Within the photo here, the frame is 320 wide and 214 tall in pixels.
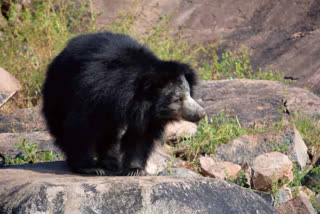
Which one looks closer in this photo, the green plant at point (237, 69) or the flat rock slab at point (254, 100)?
the flat rock slab at point (254, 100)

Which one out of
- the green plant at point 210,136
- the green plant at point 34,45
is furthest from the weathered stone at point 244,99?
the green plant at point 34,45

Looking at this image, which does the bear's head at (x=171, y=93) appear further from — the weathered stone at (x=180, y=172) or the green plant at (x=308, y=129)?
the green plant at (x=308, y=129)

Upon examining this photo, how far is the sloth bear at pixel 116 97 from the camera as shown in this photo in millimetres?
4000

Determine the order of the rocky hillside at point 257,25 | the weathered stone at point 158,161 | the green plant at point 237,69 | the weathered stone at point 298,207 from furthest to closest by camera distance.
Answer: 1. the rocky hillside at point 257,25
2. the green plant at point 237,69
3. the weathered stone at point 158,161
4. the weathered stone at point 298,207

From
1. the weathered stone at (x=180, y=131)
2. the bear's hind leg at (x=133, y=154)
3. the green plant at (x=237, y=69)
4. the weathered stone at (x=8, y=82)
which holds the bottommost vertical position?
the green plant at (x=237, y=69)

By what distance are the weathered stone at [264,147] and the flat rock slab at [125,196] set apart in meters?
2.34

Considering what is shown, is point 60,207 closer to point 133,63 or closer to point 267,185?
point 133,63

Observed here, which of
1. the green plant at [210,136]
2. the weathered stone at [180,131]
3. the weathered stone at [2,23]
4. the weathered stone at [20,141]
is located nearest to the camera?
the weathered stone at [20,141]

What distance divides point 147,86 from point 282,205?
166cm

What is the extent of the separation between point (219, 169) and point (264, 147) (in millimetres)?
856

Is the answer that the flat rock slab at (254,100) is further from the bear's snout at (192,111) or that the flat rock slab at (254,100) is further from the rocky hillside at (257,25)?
the bear's snout at (192,111)

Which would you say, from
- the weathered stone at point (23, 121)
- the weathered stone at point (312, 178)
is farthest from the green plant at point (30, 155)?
the weathered stone at point (312, 178)

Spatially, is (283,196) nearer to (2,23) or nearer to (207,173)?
(207,173)

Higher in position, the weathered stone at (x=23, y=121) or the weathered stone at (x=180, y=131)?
the weathered stone at (x=180, y=131)
